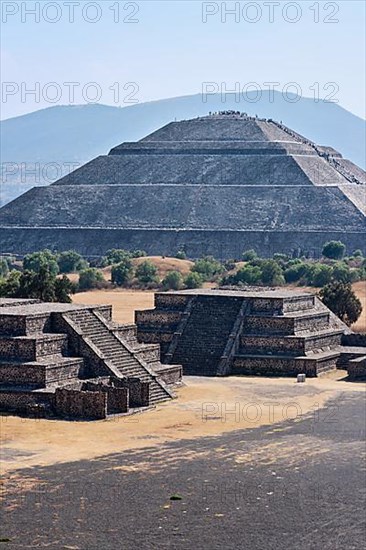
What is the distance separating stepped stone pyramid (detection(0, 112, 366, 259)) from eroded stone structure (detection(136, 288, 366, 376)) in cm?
7272

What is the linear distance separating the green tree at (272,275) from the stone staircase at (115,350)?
41.6 meters

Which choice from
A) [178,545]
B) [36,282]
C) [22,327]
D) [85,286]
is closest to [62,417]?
[22,327]

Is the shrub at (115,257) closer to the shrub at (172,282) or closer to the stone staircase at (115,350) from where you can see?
Answer: the shrub at (172,282)

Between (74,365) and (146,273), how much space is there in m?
50.7

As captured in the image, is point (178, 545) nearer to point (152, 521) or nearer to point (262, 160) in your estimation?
point (152, 521)

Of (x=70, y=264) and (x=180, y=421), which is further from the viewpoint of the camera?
(x=70, y=264)

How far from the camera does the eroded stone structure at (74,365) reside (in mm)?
37719

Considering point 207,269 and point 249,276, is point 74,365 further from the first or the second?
point 207,269

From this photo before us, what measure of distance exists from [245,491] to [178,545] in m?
4.31

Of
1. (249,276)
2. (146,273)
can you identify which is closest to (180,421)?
(249,276)

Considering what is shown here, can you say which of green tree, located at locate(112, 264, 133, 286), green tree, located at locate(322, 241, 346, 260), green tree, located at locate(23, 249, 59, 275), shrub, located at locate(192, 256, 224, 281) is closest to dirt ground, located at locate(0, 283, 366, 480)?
green tree, located at locate(112, 264, 133, 286)

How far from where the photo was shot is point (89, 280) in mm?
86125

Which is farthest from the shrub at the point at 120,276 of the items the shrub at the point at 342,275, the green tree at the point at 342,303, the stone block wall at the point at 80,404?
the stone block wall at the point at 80,404

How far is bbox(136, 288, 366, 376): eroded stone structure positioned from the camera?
47.5 metres
